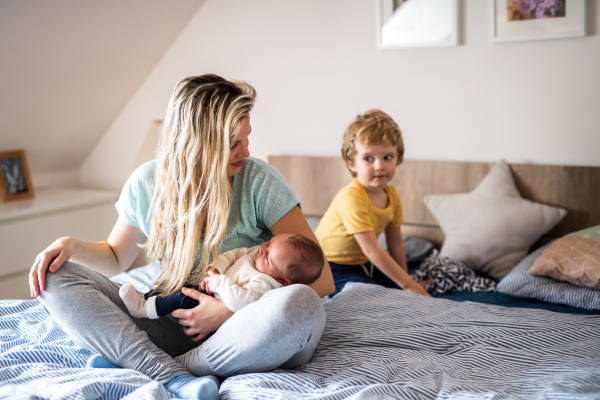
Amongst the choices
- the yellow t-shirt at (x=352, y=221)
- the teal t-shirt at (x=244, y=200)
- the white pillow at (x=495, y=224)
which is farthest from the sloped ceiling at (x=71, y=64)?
the white pillow at (x=495, y=224)

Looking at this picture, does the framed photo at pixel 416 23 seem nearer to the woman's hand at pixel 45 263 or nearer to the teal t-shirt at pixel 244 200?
the teal t-shirt at pixel 244 200

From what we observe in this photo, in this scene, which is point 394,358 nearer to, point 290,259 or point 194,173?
point 290,259

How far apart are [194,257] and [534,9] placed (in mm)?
1834

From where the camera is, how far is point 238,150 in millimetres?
1399

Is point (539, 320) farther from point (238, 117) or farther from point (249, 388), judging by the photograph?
point (238, 117)

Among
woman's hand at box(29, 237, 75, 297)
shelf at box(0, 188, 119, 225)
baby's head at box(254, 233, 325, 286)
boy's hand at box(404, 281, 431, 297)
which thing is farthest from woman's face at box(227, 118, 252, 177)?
shelf at box(0, 188, 119, 225)

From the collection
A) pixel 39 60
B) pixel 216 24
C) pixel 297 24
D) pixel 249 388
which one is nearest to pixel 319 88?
pixel 297 24

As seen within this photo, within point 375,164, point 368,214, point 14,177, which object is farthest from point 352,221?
point 14,177

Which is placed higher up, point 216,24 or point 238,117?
point 216,24

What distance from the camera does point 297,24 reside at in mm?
2783

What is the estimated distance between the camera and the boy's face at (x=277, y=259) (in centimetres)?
132

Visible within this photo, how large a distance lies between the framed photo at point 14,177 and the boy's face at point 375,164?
2105mm

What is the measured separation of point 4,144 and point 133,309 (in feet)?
7.10

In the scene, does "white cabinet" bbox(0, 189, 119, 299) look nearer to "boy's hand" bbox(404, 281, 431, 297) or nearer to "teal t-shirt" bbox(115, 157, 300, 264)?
"teal t-shirt" bbox(115, 157, 300, 264)
